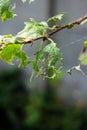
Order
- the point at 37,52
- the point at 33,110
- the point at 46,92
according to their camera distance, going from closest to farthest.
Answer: the point at 37,52, the point at 33,110, the point at 46,92

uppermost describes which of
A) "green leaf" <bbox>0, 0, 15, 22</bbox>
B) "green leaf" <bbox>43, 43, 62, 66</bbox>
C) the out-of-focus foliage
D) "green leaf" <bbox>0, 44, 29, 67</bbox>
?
the out-of-focus foliage

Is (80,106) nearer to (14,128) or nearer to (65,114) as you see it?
(65,114)

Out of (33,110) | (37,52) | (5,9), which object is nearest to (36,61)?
(37,52)

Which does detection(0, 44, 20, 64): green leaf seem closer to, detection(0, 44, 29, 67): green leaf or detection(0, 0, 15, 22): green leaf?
detection(0, 44, 29, 67): green leaf

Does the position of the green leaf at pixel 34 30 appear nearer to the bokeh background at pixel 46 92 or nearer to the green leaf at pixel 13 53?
the green leaf at pixel 13 53

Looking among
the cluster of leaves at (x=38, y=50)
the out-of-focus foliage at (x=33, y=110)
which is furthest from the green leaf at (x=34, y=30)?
the out-of-focus foliage at (x=33, y=110)

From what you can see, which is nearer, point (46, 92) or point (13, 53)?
point (13, 53)

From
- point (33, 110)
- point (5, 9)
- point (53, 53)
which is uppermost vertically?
point (33, 110)

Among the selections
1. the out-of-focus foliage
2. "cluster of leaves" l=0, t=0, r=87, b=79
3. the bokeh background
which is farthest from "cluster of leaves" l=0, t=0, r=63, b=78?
the out-of-focus foliage

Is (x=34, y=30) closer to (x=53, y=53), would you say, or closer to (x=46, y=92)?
(x=53, y=53)
